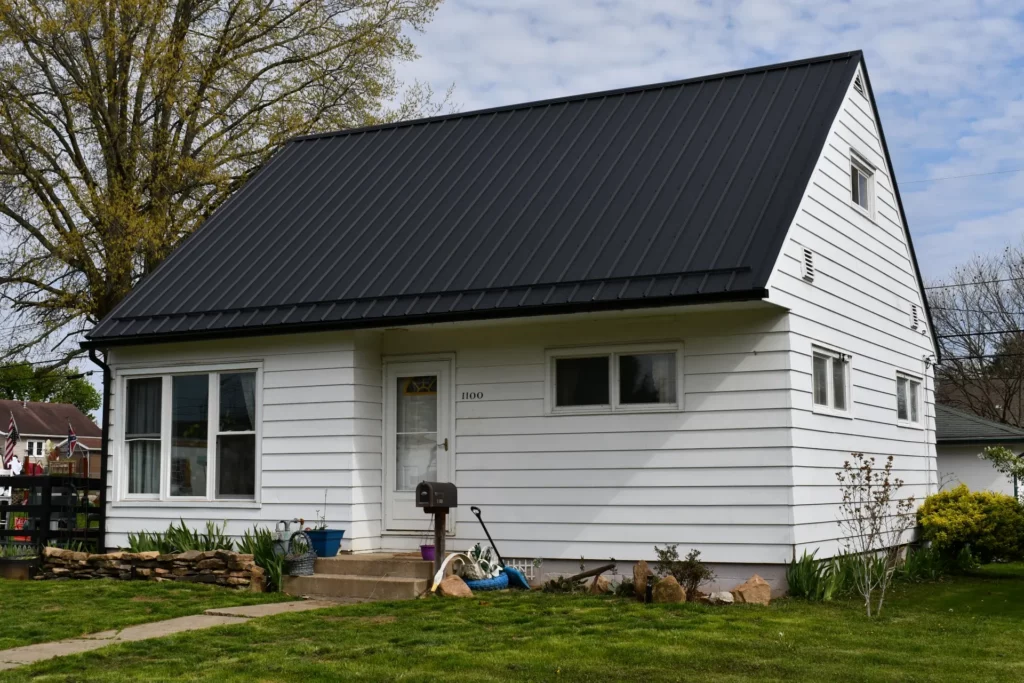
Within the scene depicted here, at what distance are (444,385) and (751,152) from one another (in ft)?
14.3

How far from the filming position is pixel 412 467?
1341cm

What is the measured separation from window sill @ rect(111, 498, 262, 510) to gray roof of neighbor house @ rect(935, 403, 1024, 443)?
1365 cm

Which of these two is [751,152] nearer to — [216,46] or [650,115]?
[650,115]

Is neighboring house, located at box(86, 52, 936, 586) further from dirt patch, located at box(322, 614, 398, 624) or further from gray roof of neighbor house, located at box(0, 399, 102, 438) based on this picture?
gray roof of neighbor house, located at box(0, 399, 102, 438)

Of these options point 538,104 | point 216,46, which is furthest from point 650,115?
point 216,46

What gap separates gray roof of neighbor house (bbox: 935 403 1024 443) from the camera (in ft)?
73.8

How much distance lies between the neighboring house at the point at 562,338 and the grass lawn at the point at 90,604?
1515 mm

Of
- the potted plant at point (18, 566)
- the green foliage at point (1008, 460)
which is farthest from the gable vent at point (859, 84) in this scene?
the potted plant at point (18, 566)

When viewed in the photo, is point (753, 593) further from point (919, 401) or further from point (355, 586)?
point (919, 401)

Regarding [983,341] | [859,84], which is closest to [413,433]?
[859,84]

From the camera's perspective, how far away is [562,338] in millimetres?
12594

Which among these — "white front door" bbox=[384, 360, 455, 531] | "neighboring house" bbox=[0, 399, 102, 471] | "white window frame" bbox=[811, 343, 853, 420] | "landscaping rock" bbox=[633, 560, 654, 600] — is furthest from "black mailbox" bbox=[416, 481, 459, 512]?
"neighboring house" bbox=[0, 399, 102, 471]

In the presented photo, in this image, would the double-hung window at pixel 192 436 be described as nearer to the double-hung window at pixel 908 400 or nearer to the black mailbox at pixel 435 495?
the black mailbox at pixel 435 495

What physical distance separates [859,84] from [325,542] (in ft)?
28.9
